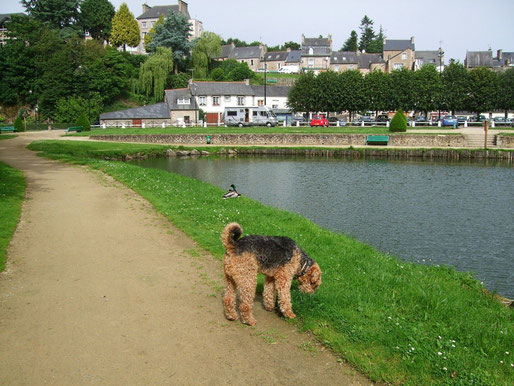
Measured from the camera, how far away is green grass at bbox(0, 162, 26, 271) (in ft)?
34.7

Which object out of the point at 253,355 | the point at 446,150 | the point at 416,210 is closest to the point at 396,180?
the point at 416,210

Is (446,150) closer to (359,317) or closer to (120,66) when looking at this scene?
(359,317)

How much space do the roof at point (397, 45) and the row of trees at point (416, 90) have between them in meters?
39.2

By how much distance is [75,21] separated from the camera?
87.8 m

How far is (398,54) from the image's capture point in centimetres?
9950

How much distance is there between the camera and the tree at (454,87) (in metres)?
62.8

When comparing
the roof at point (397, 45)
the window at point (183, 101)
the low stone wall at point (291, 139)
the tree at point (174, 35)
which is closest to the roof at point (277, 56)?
the roof at point (397, 45)

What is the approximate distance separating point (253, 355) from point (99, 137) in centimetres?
4637

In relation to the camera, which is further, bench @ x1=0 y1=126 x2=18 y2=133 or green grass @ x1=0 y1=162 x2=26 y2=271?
bench @ x1=0 y1=126 x2=18 y2=133

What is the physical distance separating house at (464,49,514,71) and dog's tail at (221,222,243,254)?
104 meters

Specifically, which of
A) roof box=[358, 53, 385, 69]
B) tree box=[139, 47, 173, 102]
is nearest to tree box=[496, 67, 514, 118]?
roof box=[358, 53, 385, 69]

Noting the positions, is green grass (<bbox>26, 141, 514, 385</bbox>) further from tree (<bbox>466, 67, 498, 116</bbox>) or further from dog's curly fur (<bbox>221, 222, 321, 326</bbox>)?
tree (<bbox>466, 67, 498, 116</bbox>)

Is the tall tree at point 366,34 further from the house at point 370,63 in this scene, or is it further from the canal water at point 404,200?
the canal water at point 404,200

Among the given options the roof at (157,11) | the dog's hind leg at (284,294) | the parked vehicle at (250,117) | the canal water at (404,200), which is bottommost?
the canal water at (404,200)
